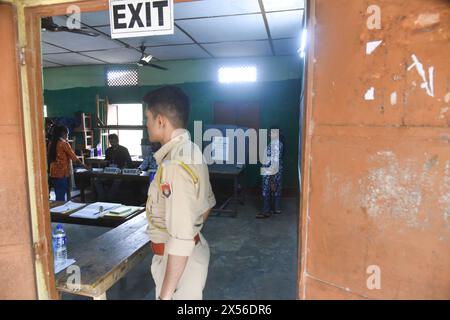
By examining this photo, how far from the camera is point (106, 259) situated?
1.93 m

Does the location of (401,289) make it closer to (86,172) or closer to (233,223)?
(233,223)

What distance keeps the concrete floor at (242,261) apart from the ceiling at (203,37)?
110 inches

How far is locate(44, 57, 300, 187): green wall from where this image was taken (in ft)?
20.2

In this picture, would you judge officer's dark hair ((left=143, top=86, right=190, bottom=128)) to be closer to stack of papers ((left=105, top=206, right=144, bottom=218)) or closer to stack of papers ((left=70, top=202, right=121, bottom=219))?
stack of papers ((left=105, top=206, right=144, bottom=218))

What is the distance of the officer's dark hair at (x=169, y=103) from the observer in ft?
5.04

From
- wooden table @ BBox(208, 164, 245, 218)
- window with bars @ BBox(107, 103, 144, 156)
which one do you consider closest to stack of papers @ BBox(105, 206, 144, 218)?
wooden table @ BBox(208, 164, 245, 218)

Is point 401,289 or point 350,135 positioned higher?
A: point 350,135

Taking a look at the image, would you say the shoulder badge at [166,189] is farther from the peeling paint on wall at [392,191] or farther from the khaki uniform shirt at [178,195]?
the peeling paint on wall at [392,191]

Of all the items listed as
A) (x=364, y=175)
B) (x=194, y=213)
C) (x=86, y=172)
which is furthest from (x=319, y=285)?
(x=86, y=172)

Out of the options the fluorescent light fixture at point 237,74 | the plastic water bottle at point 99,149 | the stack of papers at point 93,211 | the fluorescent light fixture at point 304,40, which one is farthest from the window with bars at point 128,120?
the stack of papers at point 93,211

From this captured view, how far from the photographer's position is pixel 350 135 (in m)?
1.12

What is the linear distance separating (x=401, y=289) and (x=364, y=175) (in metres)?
0.42

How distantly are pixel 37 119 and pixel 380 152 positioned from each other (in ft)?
4.96

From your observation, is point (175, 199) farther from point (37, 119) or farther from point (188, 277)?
point (37, 119)
